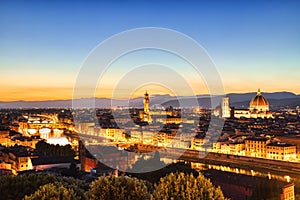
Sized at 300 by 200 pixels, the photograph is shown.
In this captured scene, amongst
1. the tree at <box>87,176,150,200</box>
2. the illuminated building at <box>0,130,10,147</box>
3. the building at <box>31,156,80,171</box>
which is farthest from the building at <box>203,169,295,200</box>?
the illuminated building at <box>0,130,10,147</box>

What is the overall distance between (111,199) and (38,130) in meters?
21.6

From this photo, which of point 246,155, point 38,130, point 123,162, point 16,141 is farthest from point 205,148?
point 38,130

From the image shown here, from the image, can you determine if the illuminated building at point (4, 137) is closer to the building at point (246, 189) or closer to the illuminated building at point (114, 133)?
the illuminated building at point (114, 133)

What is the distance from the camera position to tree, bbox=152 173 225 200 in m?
3.11

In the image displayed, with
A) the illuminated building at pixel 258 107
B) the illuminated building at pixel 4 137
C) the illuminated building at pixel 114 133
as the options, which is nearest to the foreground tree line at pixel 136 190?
the illuminated building at pixel 114 133

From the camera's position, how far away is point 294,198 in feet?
26.0

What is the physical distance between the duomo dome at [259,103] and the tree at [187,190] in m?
32.1

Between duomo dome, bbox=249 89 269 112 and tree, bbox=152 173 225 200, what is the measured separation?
32088mm

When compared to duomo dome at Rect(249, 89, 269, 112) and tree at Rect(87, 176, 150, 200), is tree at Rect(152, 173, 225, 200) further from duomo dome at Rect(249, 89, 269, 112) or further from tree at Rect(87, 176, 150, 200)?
duomo dome at Rect(249, 89, 269, 112)

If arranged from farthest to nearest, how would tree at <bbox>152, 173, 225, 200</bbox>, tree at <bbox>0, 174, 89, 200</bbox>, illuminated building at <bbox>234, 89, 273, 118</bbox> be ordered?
illuminated building at <bbox>234, 89, 273, 118</bbox>
tree at <bbox>0, 174, 89, 200</bbox>
tree at <bbox>152, 173, 225, 200</bbox>

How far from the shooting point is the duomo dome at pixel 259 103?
34.2m

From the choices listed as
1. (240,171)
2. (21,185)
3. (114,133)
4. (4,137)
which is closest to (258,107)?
(114,133)

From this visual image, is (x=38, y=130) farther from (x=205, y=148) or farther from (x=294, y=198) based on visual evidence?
(x=294, y=198)

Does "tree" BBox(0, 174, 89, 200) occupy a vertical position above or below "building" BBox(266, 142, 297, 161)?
above
